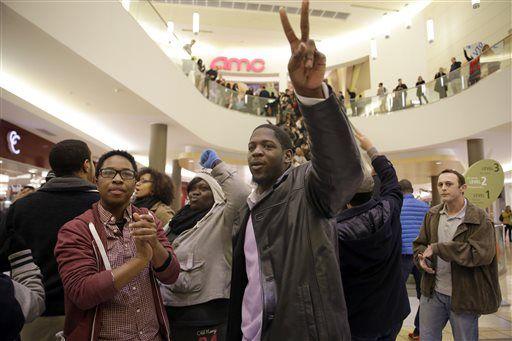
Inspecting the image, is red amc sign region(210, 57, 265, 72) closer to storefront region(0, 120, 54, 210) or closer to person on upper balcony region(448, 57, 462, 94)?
person on upper balcony region(448, 57, 462, 94)

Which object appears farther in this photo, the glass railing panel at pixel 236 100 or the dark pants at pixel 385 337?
the glass railing panel at pixel 236 100

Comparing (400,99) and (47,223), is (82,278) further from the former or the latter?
(400,99)

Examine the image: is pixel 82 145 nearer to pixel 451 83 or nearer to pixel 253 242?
pixel 253 242

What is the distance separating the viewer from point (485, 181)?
5.26 m

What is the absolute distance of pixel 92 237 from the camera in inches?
59.4

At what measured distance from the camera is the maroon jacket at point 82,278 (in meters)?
1.37

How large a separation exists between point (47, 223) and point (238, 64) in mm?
18618

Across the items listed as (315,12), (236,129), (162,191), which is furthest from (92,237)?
(315,12)

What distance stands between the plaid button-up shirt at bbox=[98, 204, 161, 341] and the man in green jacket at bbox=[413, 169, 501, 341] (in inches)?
78.3

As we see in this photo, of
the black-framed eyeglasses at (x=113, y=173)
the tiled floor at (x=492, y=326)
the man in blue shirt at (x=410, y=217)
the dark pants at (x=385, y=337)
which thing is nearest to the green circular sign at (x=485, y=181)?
the man in blue shirt at (x=410, y=217)

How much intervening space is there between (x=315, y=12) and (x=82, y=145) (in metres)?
15.1

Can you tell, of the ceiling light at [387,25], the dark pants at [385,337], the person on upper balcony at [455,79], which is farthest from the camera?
the ceiling light at [387,25]

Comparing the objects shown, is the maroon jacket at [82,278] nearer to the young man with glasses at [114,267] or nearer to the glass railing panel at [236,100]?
the young man with glasses at [114,267]

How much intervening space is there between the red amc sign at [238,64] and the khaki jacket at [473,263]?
58.9ft
